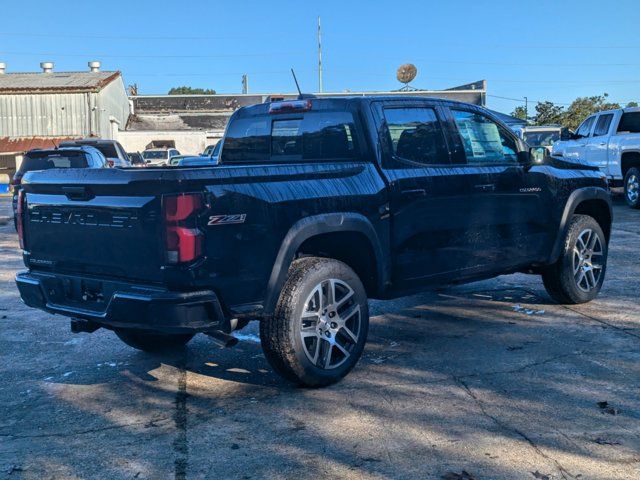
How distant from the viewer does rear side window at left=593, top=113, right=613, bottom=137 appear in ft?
54.4

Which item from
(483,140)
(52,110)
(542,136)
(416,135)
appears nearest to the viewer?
(416,135)

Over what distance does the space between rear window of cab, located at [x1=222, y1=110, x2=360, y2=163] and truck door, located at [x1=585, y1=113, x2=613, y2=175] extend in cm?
1278

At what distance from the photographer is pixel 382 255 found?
195 inches

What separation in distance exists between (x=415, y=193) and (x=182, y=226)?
1.97 meters

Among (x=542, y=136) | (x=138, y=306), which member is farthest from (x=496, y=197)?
(x=542, y=136)

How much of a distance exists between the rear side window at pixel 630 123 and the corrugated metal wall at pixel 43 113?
2870cm

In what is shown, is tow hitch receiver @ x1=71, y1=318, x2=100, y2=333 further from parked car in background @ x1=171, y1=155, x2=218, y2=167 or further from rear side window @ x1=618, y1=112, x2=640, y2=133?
rear side window @ x1=618, y1=112, x2=640, y2=133

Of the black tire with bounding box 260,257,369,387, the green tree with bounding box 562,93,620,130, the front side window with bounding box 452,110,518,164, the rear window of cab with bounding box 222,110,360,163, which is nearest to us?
the black tire with bounding box 260,257,369,387

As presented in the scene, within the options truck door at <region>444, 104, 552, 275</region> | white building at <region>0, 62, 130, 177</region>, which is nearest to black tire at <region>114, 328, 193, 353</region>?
truck door at <region>444, 104, 552, 275</region>

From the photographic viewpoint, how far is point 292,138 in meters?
5.64

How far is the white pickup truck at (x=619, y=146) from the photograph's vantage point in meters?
15.9

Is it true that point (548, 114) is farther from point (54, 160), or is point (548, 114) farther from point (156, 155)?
point (54, 160)

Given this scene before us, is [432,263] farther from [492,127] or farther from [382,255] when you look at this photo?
[492,127]

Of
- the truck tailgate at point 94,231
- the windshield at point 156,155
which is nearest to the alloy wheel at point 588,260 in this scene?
the truck tailgate at point 94,231
